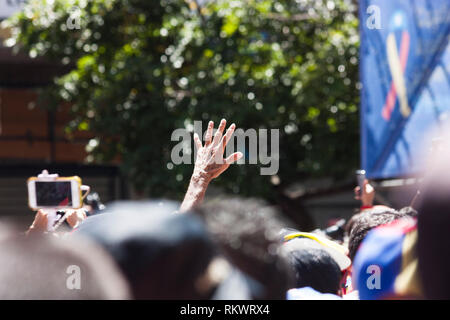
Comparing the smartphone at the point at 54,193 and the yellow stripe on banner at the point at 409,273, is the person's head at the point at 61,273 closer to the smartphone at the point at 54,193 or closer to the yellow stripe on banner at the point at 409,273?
the yellow stripe on banner at the point at 409,273

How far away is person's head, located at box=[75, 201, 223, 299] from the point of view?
1408 millimetres

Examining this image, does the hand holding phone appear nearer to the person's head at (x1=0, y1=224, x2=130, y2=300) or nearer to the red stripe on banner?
the person's head at (x1=0, y1=224, x2=130, y2=300)

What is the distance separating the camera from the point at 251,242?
1603 millimetres

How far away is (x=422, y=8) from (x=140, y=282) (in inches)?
202

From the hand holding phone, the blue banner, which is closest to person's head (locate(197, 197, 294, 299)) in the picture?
the hand holding phone

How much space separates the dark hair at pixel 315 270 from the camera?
88.1 inches

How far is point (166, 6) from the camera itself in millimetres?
8492

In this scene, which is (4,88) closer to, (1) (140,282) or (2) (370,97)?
(2) (370,97)

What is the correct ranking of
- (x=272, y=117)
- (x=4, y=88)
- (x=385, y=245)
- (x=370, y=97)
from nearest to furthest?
(x=385, y=245)
(x=370, y=97)
(x=272, y=117)
(x=4, y=88)

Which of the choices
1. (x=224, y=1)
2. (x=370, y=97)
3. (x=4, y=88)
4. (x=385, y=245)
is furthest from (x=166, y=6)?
(x=385, y=245)

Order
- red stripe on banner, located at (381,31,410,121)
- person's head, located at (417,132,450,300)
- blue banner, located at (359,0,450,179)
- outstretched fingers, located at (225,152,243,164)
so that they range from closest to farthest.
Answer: person's head, located at (417,132,450,300) < outstretched fingers, located at (225,152,243,164) < blue banner, located at (359,0,450,179) < red stripe on banner, located at (381,31,410,121)

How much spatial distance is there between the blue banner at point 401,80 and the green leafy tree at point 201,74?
1.50m

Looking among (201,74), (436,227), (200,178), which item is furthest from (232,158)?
(201,74)

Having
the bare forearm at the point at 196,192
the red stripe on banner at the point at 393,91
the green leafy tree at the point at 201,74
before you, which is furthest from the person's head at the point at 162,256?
the green leafy tree at the point at 201,74
